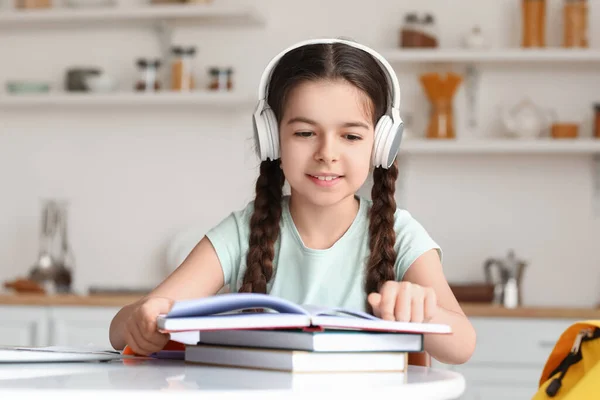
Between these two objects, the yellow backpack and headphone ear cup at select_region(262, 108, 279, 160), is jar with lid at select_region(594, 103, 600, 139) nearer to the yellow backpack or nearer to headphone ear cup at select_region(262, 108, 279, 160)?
headphone ear cup at select_region(262, 108, 279, 160)

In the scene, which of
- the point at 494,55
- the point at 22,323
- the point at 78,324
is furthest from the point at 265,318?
the point at 494,55

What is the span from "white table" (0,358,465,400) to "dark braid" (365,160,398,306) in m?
0.49

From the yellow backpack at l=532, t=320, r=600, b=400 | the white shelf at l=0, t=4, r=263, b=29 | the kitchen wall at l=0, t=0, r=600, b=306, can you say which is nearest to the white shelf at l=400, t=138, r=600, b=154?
the kitchen wall at l=0, t=0, r=600, b=306

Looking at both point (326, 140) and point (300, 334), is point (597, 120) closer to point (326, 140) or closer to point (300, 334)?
point (326, 140)

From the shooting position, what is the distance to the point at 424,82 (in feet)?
11.9

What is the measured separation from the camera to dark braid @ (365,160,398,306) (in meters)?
1.41

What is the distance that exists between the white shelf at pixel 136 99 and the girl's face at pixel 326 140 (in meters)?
2.33

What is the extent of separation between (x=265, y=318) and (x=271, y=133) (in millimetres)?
618

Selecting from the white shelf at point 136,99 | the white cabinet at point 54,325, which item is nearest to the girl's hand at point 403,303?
the white cabinet at point 54,325

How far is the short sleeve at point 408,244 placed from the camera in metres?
1.38

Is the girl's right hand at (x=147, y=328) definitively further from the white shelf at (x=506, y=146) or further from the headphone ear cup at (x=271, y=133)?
the white shelf at (x=506, y=146)

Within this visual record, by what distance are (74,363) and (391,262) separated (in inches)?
23.5

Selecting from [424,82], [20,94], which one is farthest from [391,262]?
[20,94]

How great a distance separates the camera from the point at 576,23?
11.7 feet
